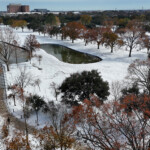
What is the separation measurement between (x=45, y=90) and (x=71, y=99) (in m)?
4.65

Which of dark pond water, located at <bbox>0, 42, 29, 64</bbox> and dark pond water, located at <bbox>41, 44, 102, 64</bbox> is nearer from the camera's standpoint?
dark pond water, located at <bbox>0, 42, 29, 64</bbox>

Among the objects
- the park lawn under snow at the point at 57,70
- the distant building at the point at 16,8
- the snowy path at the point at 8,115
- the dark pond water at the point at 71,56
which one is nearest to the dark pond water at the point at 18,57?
the park lawn under snow at the point at 57,70

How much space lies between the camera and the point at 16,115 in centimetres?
1452

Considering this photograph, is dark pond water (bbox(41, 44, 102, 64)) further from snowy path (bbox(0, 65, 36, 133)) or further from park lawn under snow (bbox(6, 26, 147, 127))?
snowy path (bbox(0, 65, 36, 133))

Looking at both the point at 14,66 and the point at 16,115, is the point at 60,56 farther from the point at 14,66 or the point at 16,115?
the point at 16,115

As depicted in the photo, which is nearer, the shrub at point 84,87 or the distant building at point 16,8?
the shrub at point 84,87

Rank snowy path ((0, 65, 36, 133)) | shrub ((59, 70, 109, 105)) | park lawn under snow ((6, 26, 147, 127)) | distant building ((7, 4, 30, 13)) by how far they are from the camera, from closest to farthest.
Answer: snowy path ((0, 65, 36, 133)) → shrub ((59, 70, 109, 105)) → park lawn under snow ((6, 26, 147, 127)) → distant building ((7, 4, 30, 13))

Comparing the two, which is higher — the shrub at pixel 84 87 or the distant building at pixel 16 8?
the distant building at pixel 16 8

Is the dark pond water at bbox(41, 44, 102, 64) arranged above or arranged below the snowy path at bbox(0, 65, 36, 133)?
above

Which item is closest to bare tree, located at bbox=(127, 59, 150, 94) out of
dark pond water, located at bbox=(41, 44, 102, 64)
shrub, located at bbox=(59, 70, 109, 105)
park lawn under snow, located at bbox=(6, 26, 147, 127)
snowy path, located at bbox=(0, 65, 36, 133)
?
park lawn under snow, located at bbox=(6, 26, 147, 127)

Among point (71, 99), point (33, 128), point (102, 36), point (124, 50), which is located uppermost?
point (102, 36)

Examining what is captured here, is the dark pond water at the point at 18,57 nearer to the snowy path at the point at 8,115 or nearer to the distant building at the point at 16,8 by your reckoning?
the snowy path at the point at 8,115

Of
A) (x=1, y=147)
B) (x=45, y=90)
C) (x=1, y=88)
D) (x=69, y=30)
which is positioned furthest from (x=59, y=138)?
(x=69, y=30)

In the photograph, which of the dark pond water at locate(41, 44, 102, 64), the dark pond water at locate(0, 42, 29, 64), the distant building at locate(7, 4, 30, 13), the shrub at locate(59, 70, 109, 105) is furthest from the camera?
the distant building at locate(7, 4, 30, 13)
